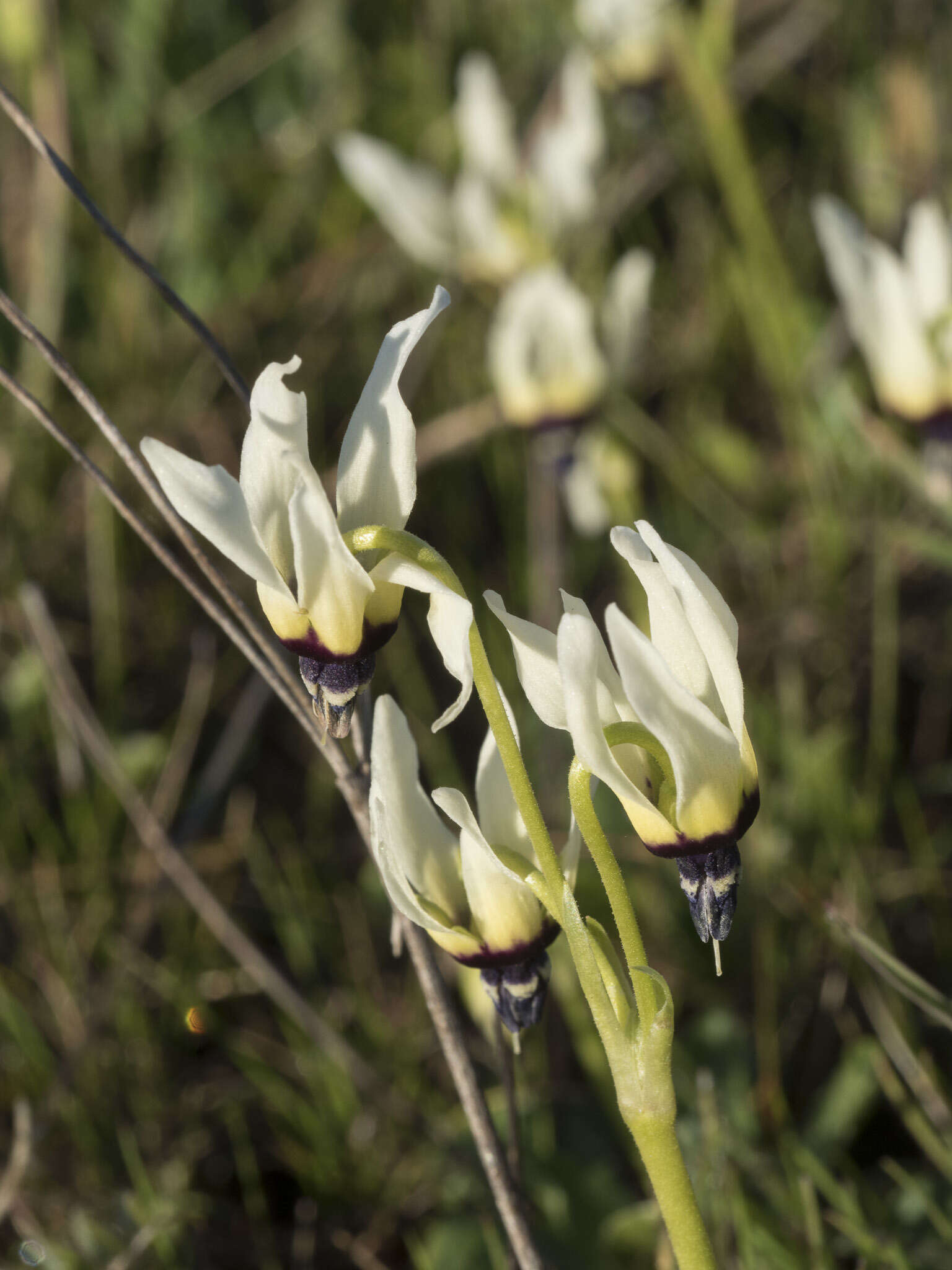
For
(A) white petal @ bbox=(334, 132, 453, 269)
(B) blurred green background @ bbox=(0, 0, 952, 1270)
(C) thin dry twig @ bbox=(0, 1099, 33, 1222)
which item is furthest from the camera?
(A) white petal @ bbox=(334, 132, 453, 269)

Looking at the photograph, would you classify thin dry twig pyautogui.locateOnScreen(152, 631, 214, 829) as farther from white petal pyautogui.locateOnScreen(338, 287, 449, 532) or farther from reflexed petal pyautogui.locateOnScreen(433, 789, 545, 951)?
white petal pyautogui.locateOnScreen(338, 287, 449, 532)

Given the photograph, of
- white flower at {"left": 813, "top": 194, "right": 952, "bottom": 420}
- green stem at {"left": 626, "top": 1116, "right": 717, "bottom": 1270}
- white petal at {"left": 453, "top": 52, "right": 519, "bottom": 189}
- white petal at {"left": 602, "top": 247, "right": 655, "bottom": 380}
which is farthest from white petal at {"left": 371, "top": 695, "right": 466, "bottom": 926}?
white petal at {"left": 453, "top": 52, "right": 519, "bottom": 189}

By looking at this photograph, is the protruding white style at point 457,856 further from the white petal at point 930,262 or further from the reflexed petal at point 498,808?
the white petal at point 930,262

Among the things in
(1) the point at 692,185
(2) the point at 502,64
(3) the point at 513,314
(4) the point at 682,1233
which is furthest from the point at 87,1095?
(2) the point at 502,64

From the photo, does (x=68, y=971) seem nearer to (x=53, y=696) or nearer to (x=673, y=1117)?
(x=53, y=696)

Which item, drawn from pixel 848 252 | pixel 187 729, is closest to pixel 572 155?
pixel 848 252
